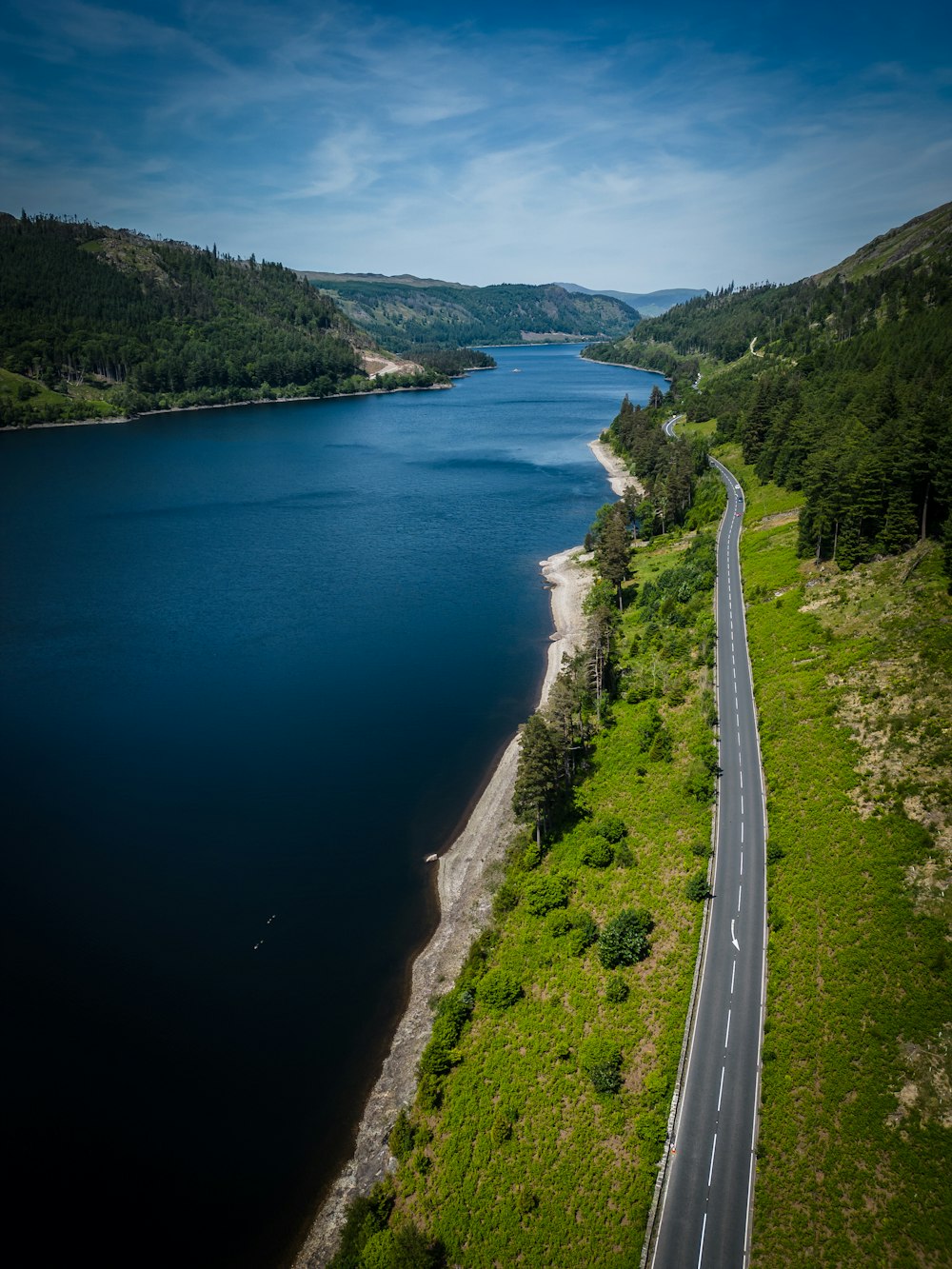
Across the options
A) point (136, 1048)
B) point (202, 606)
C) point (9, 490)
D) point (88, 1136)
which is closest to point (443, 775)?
point (136, 1048)

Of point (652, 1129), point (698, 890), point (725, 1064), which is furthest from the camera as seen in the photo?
point (698, 890)

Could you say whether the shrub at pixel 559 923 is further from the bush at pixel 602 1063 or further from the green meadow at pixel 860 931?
the green meadow at pixel 860 931

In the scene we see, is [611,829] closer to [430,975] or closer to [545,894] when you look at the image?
[545,894]

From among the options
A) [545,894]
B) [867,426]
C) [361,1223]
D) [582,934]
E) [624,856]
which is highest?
[867,426]

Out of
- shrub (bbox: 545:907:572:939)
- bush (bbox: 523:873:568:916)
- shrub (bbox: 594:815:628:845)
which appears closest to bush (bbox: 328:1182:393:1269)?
shrub (bbox: 545:907:572:939)

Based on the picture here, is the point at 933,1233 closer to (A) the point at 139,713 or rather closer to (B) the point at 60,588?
(A) the point at 139,713

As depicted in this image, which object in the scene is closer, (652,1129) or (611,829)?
(652,1129)

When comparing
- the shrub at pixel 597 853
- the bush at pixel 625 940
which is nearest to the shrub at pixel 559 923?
the bush at pixel 625 940

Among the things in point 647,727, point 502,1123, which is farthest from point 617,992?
point 647,727
